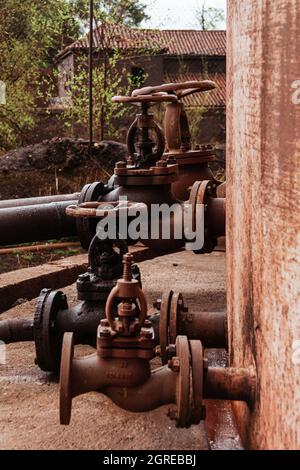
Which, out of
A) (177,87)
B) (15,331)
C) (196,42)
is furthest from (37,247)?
(196,42)

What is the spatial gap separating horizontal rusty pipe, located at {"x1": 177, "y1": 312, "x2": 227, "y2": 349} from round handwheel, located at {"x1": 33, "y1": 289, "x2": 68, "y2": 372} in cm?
56

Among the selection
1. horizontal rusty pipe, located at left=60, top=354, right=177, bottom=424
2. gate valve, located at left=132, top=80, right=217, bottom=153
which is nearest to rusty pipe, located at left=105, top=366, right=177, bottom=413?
horizontal rusty pipe, located at left=60, top=354, right=177, bottom=424

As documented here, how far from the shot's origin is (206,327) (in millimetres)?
2689

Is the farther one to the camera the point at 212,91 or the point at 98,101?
the point at 212,91

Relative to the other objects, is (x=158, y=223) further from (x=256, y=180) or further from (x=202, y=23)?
(x=202, y=23)

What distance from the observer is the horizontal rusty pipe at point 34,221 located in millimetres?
3432

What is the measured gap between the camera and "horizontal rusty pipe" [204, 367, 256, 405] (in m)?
1.84

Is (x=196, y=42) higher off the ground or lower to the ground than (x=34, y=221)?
higher

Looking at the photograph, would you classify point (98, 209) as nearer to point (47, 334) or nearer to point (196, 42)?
point (47, 334)

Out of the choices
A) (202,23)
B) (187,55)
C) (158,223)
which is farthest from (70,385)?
(202,23)

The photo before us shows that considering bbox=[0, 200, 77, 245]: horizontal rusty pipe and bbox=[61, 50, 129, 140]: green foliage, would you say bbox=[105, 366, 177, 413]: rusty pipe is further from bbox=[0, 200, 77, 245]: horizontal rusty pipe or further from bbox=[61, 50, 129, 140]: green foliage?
bbox=[61, 50, 129, 140]: green foliage

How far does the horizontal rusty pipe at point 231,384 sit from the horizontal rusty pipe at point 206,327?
763 mm

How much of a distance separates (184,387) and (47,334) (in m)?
1.08

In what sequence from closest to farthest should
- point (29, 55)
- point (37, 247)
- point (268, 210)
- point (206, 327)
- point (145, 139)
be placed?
point (268, 210), point (206, 327), point (145, 139), point (37, 247), point (29, 55)
